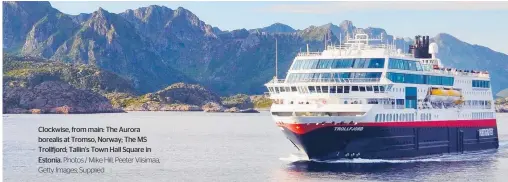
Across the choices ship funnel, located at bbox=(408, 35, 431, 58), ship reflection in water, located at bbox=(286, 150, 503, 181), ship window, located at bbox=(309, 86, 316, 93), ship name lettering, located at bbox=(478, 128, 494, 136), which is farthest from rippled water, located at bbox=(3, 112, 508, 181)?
ship funnel, located at bbox=(408, 35, 431, 58)

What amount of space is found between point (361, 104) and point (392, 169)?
5455mm

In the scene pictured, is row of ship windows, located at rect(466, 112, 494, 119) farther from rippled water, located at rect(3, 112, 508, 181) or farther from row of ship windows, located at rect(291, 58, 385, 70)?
row of ship windows, located at rect(291, 58, 385, 70)

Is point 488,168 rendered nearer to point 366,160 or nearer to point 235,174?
point 366,160

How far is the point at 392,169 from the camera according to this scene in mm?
71062

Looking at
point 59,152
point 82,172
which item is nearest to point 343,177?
point 82,172

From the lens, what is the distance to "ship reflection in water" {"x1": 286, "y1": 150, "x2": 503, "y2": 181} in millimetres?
67562

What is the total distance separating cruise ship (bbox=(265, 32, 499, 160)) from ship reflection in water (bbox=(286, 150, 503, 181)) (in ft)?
2.55

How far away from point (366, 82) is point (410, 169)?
295 inches

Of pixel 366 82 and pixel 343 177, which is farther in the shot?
pixel 366 82

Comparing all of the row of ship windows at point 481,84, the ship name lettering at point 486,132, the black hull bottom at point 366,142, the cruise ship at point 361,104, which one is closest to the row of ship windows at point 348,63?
the cruise ship at point 361,104

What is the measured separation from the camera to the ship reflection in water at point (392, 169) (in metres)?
67.6

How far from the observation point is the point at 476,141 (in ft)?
299

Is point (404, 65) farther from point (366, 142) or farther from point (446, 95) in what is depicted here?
point (366, 142)

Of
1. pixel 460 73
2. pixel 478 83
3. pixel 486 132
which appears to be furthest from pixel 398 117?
pixel 486 132
